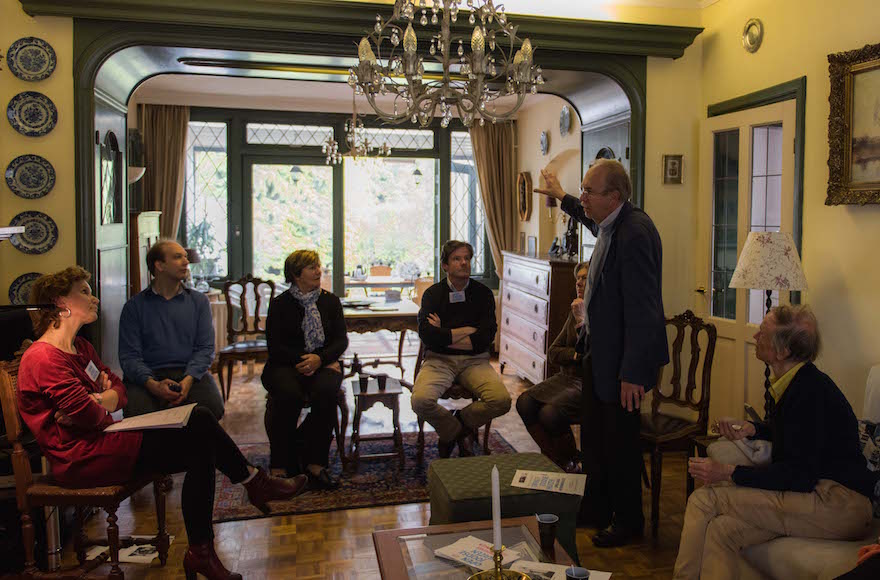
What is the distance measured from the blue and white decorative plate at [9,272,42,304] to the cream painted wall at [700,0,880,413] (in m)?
4.52

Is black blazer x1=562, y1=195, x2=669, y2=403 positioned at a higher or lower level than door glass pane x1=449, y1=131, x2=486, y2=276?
lower

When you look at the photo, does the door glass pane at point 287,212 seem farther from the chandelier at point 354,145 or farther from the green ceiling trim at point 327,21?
the green ceiling trim at point 327,21

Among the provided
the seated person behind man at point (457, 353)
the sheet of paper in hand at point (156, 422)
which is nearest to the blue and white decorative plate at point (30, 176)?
the sheet of paper in hand at point (156, 422)

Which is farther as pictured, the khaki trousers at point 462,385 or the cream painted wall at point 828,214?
the khaki trousers at point 462,385

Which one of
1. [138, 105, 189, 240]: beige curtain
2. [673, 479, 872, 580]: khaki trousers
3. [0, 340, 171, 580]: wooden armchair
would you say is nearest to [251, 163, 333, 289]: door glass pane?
[138, 105, 189, 240]: beige curtain

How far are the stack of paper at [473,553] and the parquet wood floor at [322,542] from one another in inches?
37.5

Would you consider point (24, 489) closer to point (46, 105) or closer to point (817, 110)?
point (46, 105)

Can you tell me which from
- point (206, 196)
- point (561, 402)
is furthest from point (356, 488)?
point (206, 196)

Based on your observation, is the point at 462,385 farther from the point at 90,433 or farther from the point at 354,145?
the point at 354,145

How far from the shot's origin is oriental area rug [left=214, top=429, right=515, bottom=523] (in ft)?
13.8

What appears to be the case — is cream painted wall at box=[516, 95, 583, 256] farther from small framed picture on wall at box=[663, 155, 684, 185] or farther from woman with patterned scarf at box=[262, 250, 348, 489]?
woman with patterned scarf at box=[262, 250, 348, 489]

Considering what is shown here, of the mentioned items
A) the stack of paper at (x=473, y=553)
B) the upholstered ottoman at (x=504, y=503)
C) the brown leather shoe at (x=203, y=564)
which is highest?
the stack of paper at (x=473, y=553)

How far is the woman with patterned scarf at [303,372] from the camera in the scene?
4.49 metres

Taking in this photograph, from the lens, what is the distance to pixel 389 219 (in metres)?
9.85
